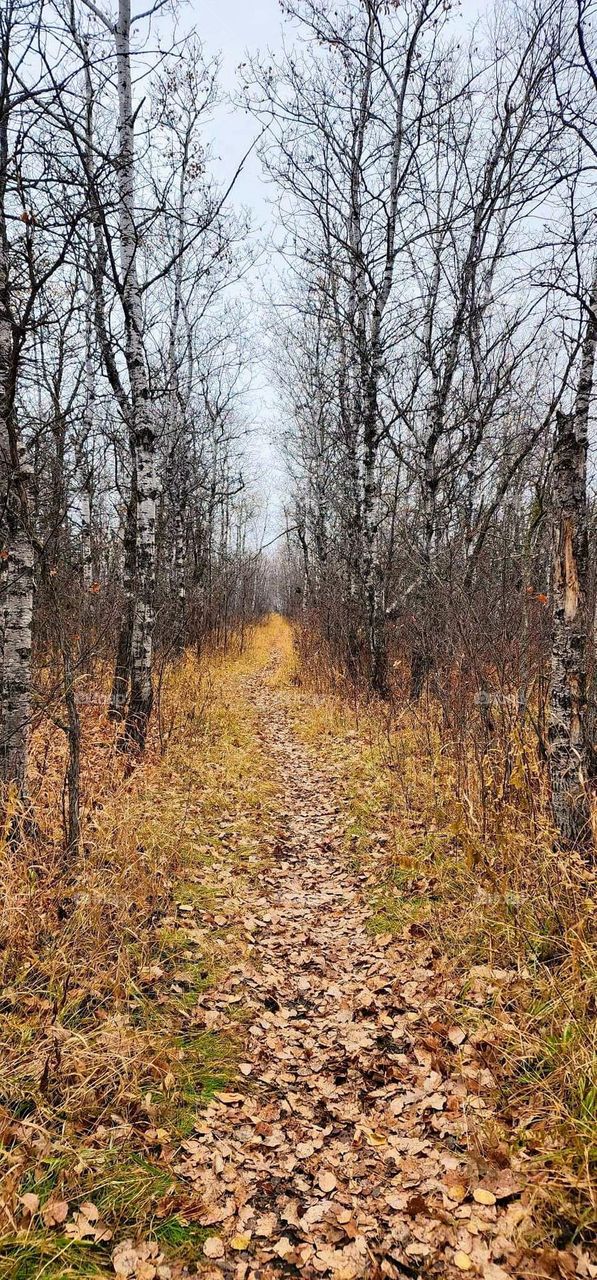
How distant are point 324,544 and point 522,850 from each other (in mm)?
13480

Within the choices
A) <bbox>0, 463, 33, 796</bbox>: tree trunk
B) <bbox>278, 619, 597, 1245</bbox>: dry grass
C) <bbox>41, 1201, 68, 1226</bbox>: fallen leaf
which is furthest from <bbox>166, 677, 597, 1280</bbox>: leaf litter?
<bbox>0, 463, 33, 796</bbox>: tree trunk

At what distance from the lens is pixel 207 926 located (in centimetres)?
429

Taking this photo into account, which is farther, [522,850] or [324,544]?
[324,544]

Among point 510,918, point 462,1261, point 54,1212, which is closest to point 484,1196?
point 462,1261

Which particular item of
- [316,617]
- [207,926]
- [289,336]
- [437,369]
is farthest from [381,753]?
[289,336]

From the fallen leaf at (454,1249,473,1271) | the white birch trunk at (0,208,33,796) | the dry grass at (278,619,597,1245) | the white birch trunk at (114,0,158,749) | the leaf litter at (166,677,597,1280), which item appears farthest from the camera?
the white birch trunk at (114,0,158,749)

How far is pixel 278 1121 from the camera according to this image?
2.89 meters

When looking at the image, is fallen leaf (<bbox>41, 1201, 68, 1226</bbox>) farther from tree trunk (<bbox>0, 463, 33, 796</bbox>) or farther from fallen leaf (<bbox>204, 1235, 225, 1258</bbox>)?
tree trunk (<bbox>0, 463, 33, 796</bbox>)

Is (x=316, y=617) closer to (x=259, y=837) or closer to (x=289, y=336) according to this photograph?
(x=289, y=336)

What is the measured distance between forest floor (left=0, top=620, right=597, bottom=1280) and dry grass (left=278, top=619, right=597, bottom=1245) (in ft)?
0.28

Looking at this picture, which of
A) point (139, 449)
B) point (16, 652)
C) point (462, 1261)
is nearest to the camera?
point (462, 1261)

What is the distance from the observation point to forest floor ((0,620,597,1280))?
7.31ft

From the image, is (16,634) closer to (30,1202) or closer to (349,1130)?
(30,1202)

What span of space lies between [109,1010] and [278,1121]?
39.3 inches
